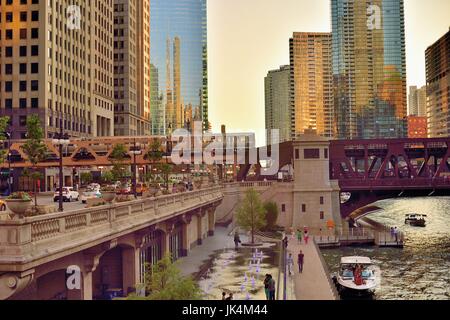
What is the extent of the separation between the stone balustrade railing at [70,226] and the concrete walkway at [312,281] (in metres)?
10.9

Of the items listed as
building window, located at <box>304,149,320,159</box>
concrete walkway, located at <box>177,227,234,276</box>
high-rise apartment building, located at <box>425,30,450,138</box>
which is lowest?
concrete walkway, located at <box>177,227,234,276</box>

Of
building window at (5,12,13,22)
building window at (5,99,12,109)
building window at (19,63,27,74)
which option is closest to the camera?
building window at (5,99,12,109)

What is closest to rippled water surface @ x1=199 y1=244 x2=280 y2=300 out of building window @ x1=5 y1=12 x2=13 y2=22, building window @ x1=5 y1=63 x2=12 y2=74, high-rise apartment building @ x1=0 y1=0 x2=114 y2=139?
high-rise apartment building @ x1=0 y1=0 x2=114 y2=139

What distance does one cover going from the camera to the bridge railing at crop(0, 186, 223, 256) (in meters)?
14.5

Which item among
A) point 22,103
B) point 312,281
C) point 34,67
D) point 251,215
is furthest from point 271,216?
point 34,67

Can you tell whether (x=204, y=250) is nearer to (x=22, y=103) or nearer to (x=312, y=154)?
(x=312, y=154)

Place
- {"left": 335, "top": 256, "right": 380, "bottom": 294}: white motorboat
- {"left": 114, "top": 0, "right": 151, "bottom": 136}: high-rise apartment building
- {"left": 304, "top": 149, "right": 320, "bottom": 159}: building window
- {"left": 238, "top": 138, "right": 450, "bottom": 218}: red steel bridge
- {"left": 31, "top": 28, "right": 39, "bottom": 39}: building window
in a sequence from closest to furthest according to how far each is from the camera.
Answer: {"left": 335, "top": 256, "right": 380, "bottom": 294}: white motorboat
{"left": 304, "top": 149, "right": 320, "bottom": 159}: building window
{"left": 238, "top": 138, "right": 450, "bottom": 218}: red steel bridge
{"left": 31, "top": 28, "right": 39, "bottom": 39}: building window
{"left": 114, "top": 0, "right": 151, "bottom": 136}: high-rise apartment building

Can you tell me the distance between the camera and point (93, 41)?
132m

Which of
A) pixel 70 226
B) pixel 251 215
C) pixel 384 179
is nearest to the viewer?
pixel 70 226

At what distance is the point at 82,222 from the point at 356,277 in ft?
101

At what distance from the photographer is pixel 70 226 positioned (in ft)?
60.6

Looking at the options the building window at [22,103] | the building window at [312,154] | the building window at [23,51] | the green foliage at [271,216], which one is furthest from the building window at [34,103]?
the building window at [312,154]

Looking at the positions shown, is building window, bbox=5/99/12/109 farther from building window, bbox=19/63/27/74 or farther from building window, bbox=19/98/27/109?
building window, bbox=19/63/27/74
